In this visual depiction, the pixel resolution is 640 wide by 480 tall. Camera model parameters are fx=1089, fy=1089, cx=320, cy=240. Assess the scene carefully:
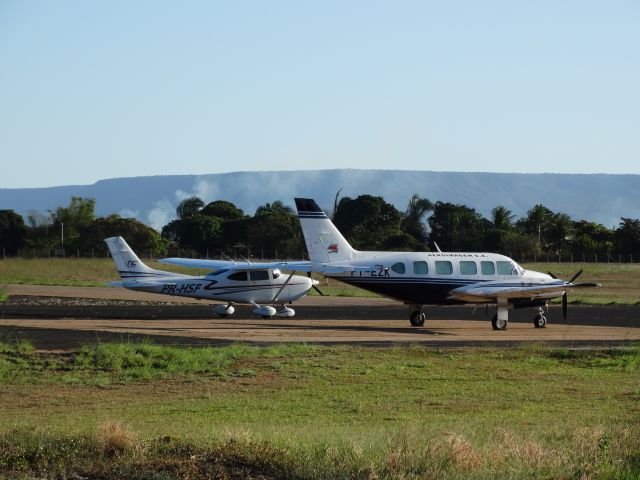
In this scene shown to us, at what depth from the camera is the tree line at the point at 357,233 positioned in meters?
105

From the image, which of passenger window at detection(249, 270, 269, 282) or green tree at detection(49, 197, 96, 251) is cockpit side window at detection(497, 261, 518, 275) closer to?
passenger window at detection(249, 270, 269, 282)

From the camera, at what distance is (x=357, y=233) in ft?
364

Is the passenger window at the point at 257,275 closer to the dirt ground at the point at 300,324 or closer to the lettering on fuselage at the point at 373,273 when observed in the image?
the dirt ground at the point at 300,324

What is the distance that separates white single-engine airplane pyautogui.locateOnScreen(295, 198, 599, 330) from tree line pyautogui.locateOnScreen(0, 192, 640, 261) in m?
58.1

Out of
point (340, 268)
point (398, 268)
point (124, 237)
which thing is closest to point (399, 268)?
point (398, 268)

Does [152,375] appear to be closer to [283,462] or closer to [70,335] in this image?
[70,335]

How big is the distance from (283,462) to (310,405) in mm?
8167

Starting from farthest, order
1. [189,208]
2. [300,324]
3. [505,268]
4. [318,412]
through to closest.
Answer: [189,208]
[505,268]
[300,324]
[318,412]

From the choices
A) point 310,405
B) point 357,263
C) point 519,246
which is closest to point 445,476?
point 310,405

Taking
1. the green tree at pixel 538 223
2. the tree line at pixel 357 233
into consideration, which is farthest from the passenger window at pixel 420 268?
the green tree at pixel 538 223

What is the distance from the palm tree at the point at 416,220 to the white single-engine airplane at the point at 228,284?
264 feet

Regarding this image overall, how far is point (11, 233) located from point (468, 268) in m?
96.8

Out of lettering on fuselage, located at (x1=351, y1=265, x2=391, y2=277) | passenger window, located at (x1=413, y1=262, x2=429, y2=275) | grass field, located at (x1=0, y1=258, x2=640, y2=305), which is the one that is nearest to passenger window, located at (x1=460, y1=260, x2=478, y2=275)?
passenger window, located at (x1=413, y1=262, x2=429, y2=275)

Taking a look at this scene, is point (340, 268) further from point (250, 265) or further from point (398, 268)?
point (250, 265)
